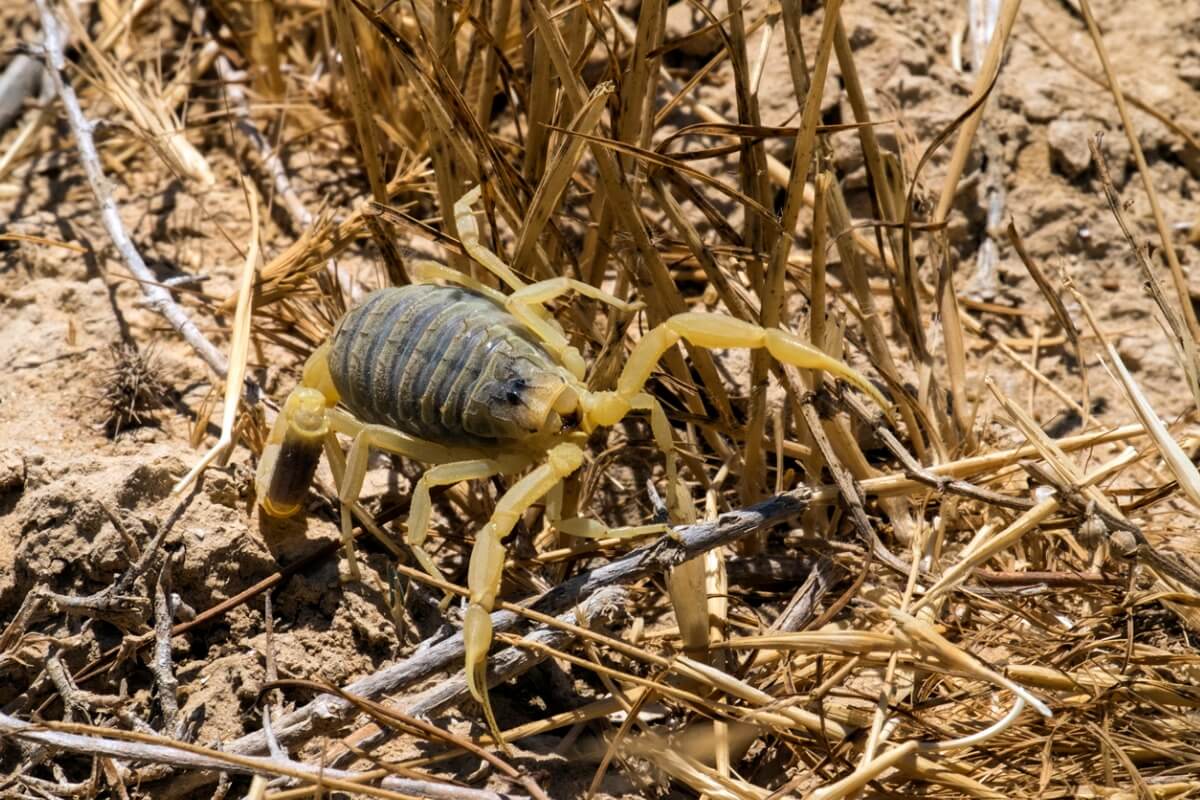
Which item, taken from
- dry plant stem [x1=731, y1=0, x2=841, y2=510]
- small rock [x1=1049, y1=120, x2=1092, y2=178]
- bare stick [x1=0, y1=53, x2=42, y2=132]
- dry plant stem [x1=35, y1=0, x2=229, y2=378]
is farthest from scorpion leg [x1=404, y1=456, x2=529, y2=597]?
bare stick [x1=0, y1=53, x2=42, y2=132]

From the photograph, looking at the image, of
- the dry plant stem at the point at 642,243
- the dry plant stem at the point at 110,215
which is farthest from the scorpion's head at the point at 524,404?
the dry plant stem at the point at 110,215

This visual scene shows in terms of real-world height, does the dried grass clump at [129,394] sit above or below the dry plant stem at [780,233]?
below

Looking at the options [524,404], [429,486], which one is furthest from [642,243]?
[429,486]

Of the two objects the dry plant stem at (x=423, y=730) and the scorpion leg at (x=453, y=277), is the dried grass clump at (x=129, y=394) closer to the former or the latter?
the scorpion leg at (x=453, y=277)

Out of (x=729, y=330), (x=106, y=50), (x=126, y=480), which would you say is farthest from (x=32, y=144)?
(x=729, y=330)

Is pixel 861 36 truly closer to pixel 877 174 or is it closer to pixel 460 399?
pixel 877 174

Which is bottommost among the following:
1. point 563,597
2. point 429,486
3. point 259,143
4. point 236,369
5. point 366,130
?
point 563,597
